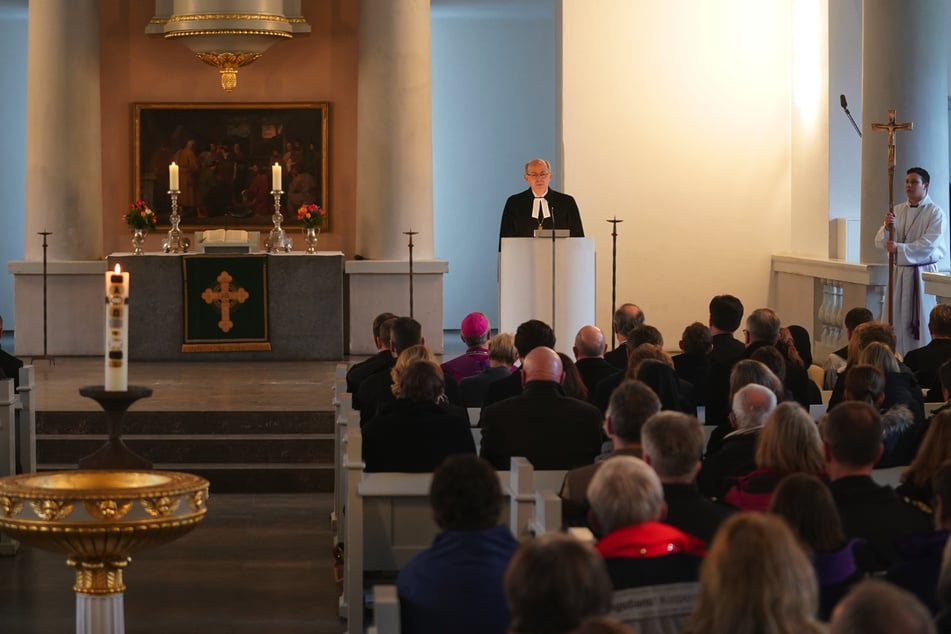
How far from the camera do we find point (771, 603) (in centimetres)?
275

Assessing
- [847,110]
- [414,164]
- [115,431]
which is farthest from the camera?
[414,164]

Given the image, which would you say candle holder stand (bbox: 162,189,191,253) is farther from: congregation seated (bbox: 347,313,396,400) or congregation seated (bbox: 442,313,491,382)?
congregation seated (bbox: 442,313,491,382)

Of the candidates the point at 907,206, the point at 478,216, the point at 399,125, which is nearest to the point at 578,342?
the point at 907,206

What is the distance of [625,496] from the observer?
12.3 feet

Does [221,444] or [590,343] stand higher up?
[590,343]

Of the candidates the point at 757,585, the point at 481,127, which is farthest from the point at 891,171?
the point at 481,127

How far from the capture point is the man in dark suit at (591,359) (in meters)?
8.04

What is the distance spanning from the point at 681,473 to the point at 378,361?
428 cm

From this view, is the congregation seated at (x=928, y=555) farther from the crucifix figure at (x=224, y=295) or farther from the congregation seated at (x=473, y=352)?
the crucifix figure at (x=224, y=295)

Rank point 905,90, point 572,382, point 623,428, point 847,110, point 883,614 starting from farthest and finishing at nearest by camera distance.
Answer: point 847,110 → point 905,90 → point 572,382 → point 623,428 → point 883,614

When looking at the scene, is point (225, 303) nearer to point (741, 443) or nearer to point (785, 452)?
point (741, 443)

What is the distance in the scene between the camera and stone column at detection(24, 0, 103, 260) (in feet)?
48.4

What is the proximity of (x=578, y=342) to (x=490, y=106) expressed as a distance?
12.3 m

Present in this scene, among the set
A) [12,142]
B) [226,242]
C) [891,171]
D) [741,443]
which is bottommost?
[741,443]
